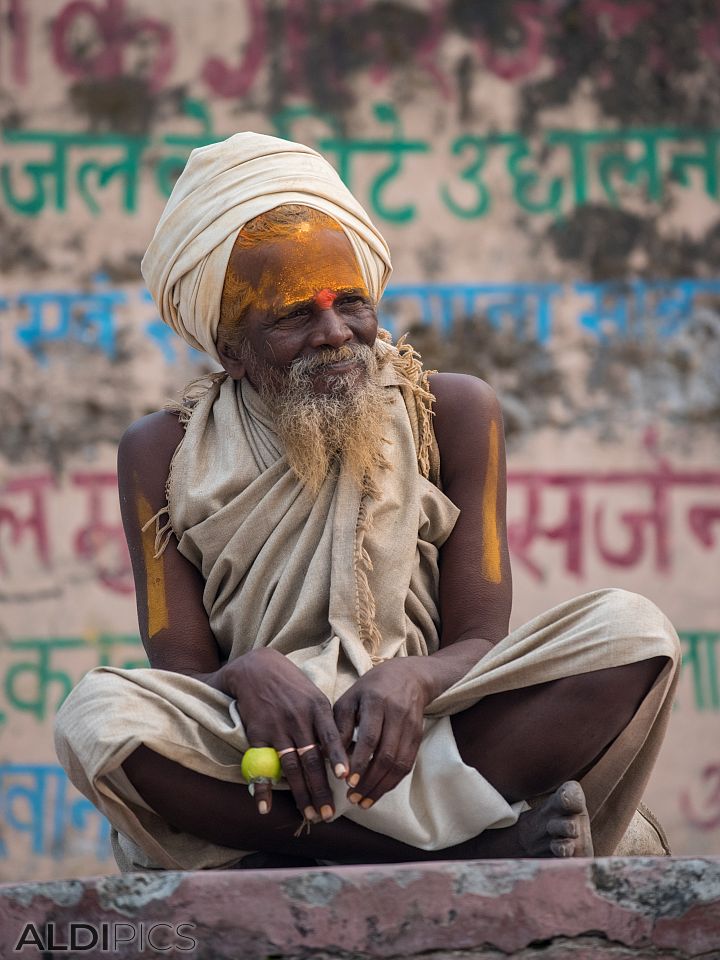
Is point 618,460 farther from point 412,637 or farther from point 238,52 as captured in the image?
point 412,637

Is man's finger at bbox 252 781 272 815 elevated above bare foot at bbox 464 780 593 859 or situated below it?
above

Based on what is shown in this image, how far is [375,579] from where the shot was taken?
11.7ft

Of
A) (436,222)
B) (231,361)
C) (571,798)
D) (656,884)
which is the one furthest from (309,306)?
(436,222)

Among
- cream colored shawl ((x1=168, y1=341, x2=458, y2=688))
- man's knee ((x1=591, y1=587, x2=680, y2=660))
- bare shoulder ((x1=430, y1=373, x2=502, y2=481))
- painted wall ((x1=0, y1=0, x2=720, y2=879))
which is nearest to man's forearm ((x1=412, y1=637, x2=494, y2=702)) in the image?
cream colored shawl ((x1=168, y1=341, x2=458, y2=688))

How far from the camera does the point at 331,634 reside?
3.54m

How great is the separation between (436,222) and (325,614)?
344cm

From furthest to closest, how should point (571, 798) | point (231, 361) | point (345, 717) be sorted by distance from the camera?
1. point (231, 361)
2. point (345, 717)
3. point (571, 798)

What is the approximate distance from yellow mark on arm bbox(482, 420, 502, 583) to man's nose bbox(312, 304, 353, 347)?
45cm

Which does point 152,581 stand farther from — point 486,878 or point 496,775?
point 486,878

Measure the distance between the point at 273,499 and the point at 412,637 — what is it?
450 mm

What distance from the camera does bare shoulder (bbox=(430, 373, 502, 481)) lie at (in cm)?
378

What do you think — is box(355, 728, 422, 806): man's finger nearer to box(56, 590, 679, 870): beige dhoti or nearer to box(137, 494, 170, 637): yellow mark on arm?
A: box(56, 590, 679, 870): beige dhoti

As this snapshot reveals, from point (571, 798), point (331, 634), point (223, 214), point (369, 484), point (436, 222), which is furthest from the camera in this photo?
point (436, 222)

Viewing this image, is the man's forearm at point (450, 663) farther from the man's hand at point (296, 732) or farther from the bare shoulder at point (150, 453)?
the bare shoulder at point (150, 453)
